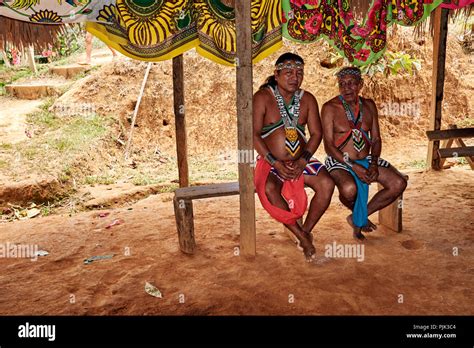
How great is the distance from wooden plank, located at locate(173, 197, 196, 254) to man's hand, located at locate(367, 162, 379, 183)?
1805 mm

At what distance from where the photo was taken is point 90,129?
30.8 ft

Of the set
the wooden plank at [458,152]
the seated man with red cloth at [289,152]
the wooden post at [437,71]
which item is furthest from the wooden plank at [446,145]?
the seated man with red cloth at [289,152]

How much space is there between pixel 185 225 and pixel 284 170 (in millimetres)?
1145

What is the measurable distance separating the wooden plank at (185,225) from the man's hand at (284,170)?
937mm

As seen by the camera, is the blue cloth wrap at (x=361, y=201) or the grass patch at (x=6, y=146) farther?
the grass patch at (x=6, y=146)

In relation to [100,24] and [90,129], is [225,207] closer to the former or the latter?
[100,24]

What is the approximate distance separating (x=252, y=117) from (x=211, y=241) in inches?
60.0

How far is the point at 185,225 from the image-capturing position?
4.11m

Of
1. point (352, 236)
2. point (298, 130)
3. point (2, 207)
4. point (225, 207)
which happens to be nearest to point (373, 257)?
point (352, 236)

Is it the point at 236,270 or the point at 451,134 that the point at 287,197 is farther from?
the point at 451,134

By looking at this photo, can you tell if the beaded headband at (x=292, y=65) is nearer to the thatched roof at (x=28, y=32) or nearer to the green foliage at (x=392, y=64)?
the thatched roof at (x=28, y=32)

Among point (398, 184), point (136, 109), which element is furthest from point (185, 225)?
point (136, 109)

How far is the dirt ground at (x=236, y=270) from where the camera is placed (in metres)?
3.10
